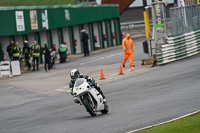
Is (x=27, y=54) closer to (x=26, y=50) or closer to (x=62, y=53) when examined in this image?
(x=26, y=50)

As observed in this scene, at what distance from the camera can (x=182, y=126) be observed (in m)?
10.9

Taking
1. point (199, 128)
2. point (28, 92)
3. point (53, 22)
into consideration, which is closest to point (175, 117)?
point (199, 128)

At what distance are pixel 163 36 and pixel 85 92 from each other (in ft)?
49.0

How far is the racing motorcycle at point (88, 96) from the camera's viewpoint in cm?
1458

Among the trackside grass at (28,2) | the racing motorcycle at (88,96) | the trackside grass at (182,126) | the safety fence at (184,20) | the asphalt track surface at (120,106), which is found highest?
the trackside grass at (28,2)

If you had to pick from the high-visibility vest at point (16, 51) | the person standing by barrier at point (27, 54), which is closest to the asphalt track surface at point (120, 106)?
the high-visibility vest at point (16, 51)

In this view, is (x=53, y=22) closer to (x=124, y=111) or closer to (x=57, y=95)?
(x=57, y=95)

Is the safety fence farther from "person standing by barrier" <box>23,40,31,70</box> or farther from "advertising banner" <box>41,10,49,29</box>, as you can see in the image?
"advertising banner" <box>41,10,49,29</box>

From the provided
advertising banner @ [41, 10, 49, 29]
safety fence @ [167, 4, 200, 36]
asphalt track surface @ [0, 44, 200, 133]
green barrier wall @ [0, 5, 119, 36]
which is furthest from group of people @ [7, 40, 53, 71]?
asphalt track surface @ [0, 44, 200, 133]

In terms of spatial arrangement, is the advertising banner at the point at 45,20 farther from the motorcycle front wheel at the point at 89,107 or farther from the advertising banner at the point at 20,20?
the motorcycle front wheel at the point at 89,107

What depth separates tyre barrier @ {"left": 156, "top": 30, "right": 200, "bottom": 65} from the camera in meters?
28.1

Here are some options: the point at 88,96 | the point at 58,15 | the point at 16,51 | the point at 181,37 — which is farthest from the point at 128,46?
the point at 58,15

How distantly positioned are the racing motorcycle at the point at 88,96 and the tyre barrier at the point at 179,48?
13.2 m

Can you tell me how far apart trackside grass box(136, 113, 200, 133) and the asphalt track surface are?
675mm
